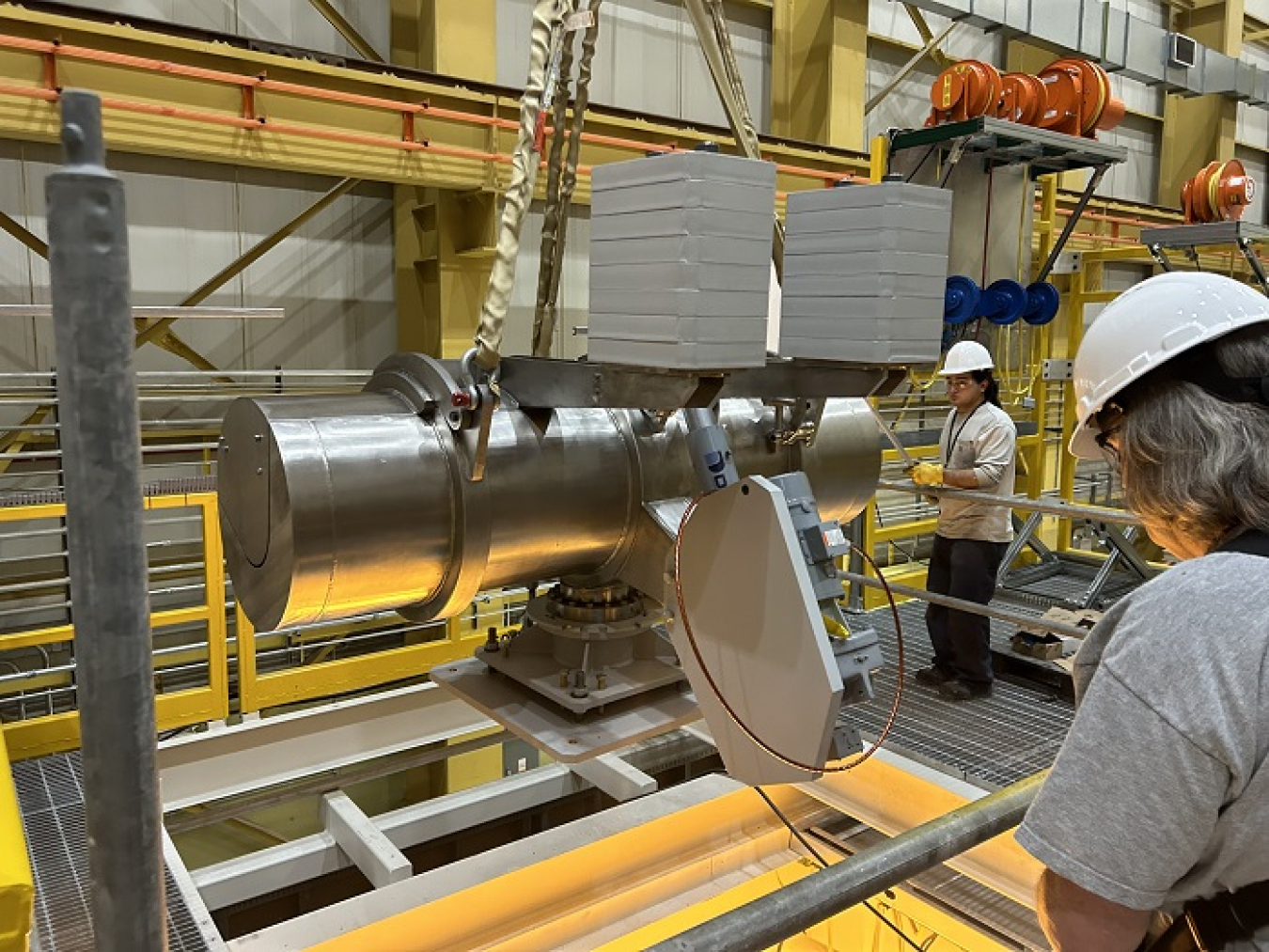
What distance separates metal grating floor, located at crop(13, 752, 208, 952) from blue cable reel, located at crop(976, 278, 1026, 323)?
4.88 meters

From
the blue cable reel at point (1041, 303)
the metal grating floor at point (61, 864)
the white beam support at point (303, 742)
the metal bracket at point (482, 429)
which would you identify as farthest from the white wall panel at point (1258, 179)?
the metal grating floor at point (61, 864)

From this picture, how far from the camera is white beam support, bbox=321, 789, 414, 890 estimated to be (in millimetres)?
2918

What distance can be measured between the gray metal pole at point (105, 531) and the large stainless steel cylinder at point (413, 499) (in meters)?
0.55

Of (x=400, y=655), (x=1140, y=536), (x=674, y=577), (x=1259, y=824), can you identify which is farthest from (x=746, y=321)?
(x=1140, y=536)

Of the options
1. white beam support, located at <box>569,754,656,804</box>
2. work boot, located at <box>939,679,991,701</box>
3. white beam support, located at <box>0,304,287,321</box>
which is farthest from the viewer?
work boot, located at <box>939,679,991,701</box>

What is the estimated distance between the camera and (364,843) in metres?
3.05

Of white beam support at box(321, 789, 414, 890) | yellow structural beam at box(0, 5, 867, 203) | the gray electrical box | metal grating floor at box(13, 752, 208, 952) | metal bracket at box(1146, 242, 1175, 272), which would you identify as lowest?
white beam support at box(321, 789, 414, 890)

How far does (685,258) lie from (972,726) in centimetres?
333

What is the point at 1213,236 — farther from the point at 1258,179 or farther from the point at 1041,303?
the point at 1258,179

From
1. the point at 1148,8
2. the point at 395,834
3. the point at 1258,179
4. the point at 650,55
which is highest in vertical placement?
the point at 1148,8

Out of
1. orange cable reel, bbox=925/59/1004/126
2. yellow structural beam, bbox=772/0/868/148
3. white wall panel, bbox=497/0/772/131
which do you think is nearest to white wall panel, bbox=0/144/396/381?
white wall panel, bbox=497/0/772/131

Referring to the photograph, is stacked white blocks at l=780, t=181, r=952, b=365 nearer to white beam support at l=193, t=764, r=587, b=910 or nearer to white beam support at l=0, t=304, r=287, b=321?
white beam support at l=0, t=304, r=287, b=321

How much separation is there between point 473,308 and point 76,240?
17.3ft

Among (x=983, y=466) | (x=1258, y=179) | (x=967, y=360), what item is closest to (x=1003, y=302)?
(x=967, y=360)
